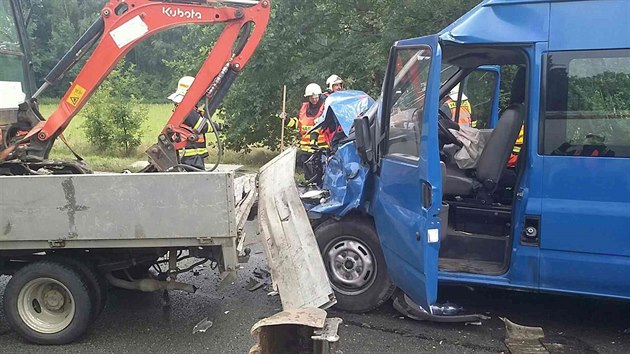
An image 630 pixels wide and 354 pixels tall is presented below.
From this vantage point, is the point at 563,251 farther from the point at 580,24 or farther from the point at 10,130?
the point at 10,130

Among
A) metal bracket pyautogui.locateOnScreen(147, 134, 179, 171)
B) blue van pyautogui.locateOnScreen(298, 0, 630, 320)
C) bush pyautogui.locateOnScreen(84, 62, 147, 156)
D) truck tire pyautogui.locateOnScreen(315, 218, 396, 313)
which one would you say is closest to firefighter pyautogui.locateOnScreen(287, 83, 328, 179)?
metal bracket pyautogui.locateOnScreen(147, 134, 179, 171)

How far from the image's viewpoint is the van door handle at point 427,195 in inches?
151

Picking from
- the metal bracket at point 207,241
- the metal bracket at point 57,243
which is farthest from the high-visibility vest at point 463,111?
the metal bracket at point 57,243

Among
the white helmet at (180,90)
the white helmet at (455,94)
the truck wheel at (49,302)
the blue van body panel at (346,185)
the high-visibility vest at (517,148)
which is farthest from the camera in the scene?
the white helmet at (180,90)

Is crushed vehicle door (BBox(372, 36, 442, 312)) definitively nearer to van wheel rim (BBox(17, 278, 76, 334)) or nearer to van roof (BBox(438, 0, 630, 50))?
van roof (BBox(438, 0, 630, 50))

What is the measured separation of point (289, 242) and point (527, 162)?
1.84m

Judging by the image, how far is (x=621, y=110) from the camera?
4039mm

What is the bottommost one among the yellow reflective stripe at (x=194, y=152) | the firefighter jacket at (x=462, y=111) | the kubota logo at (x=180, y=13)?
the yellow reflective stripe at (x=194, y=152)

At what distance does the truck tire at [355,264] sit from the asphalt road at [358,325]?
0.15m

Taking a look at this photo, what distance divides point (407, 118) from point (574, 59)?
3.88 ft

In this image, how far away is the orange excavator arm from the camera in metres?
5.07

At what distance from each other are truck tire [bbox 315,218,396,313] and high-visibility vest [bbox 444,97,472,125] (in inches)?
63.9

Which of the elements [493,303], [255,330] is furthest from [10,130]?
[493,303]

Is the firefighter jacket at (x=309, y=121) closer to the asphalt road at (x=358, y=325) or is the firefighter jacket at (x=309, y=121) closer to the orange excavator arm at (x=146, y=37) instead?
the orange excavator arm at (x=146, y=37)
